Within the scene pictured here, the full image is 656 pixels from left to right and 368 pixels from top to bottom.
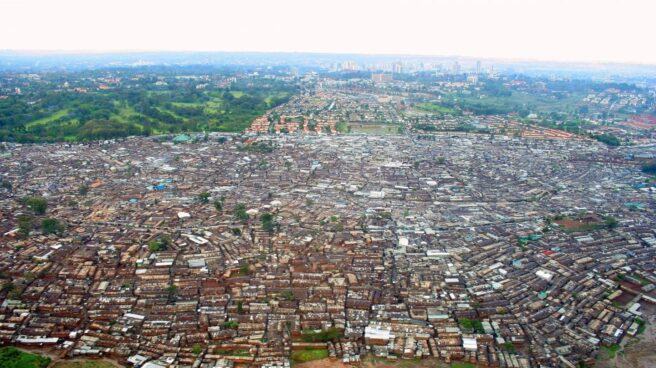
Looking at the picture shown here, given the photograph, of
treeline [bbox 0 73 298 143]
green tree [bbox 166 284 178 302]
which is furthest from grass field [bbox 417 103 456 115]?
green tree [bbox 166 284 178 302]

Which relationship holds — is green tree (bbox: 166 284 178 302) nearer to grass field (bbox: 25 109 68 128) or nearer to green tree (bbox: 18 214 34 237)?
green tree (bbox: 18 214 34 237)

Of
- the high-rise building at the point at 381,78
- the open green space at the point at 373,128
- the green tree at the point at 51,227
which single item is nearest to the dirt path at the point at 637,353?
the green tree at the point at 51,227

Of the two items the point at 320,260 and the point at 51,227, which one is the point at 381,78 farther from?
the point at 51,227

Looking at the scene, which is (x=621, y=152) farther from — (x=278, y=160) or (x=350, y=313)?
(x=350, y=313)

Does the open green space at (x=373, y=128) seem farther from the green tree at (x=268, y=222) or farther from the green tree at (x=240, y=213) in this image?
the green tree at (x=268, y=222)

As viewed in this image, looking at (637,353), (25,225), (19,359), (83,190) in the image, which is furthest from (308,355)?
(83,190)
